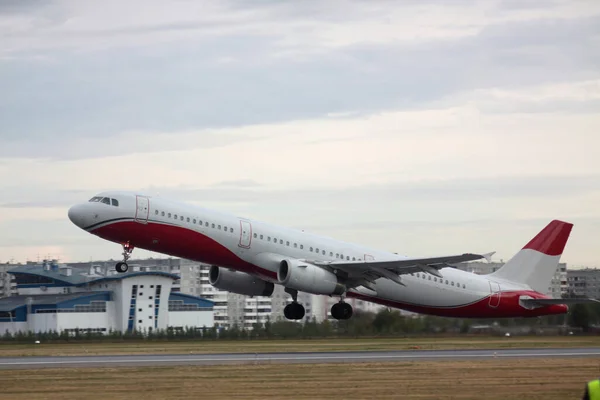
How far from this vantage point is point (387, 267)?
46188 millimetres

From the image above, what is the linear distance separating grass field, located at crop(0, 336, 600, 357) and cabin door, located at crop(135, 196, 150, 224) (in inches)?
305

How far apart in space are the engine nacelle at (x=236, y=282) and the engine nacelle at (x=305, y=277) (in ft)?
16.2

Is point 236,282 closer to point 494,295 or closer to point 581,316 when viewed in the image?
point 494,295

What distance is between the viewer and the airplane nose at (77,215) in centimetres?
4338

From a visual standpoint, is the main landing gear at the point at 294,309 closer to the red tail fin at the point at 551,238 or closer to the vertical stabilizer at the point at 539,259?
the vertical stabilizer at the point at 539,259

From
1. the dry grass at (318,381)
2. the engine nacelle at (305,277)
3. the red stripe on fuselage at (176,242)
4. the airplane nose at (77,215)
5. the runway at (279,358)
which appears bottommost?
the dry grass at (318,381)

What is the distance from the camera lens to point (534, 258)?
55.3m

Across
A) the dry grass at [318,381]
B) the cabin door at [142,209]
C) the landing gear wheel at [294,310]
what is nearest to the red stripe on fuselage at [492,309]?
the landing gear wheel at [294,310]

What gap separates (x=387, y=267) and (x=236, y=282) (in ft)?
28.3

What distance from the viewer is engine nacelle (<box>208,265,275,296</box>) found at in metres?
50.2

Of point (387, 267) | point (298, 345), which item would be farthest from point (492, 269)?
point (387, 267)

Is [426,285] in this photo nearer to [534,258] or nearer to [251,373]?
[534,258]

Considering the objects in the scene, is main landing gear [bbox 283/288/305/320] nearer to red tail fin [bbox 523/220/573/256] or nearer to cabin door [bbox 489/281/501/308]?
cabin door [bbox 489/281/501/308]

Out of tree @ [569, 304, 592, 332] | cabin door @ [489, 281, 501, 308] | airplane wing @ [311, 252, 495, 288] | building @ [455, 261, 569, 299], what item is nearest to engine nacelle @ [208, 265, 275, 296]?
airplane wing @ [311, 252, 495, 288]
